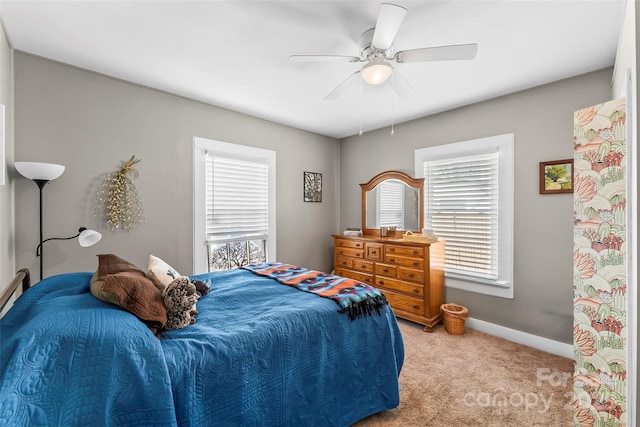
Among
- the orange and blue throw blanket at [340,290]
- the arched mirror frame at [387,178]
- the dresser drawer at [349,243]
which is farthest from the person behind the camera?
the dresser drawer at [349,243]

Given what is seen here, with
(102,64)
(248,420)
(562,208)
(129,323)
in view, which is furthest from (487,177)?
(102,64)

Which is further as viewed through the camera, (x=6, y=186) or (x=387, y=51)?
(x=6, y=186)

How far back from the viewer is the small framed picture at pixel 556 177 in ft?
8.54

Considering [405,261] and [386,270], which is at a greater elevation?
[405,261]

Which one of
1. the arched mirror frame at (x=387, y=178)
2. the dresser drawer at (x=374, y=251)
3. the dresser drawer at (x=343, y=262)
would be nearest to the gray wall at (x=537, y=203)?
the arched mirror frame at (x=387, y=178)

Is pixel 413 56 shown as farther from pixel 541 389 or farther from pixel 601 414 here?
pixel 541 389

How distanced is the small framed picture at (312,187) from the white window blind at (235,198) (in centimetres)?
69

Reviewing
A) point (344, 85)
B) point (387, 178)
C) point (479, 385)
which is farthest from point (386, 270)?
point (344, 85)

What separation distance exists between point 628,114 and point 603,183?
0.38 meters

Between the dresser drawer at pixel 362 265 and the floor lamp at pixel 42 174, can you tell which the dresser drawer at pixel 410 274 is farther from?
the floor lamp at pixel 42 174

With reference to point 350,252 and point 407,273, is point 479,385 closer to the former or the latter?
point 407,273

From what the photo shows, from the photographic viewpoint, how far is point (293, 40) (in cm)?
205

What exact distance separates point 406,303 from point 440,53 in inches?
102

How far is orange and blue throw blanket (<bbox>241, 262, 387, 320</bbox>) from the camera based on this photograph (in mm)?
1841
